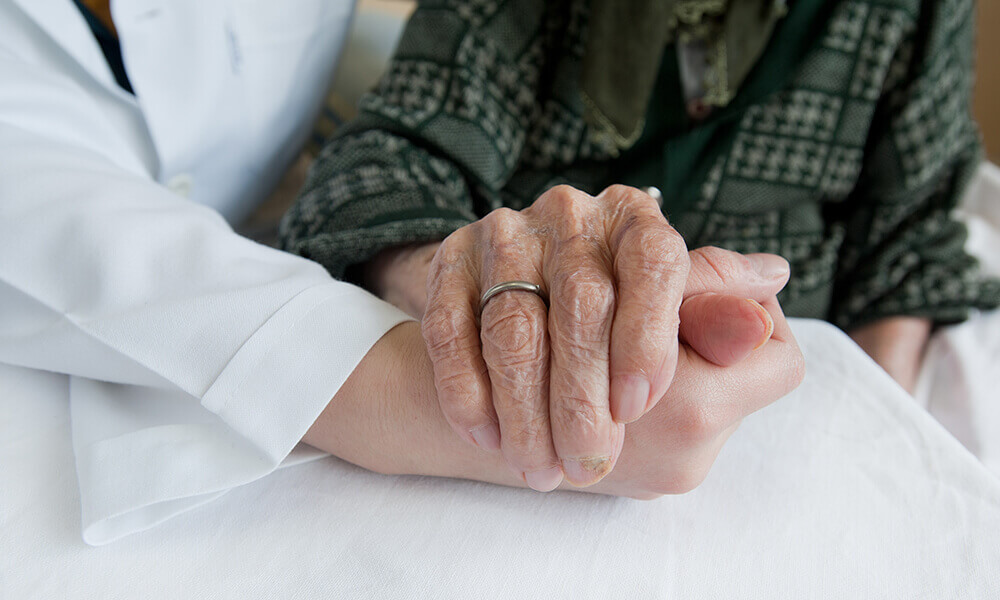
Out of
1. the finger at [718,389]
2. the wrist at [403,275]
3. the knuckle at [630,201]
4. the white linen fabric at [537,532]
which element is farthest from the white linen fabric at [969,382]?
the wrist at [403,275]

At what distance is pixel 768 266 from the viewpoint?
48cm

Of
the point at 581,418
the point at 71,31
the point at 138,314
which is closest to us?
the point at 581,418

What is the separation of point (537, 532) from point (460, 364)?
0.46 ft

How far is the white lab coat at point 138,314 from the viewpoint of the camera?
1.46 feet

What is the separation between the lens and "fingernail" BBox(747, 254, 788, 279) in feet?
1.57

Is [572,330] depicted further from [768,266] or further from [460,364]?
[768,266]

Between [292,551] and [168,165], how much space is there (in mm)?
470

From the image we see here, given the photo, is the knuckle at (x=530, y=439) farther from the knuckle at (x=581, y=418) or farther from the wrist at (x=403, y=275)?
the wrist at (x=403, y=275)

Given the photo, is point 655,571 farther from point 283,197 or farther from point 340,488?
point 283,197

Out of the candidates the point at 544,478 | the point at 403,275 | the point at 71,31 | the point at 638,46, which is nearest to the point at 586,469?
the point at 544,478

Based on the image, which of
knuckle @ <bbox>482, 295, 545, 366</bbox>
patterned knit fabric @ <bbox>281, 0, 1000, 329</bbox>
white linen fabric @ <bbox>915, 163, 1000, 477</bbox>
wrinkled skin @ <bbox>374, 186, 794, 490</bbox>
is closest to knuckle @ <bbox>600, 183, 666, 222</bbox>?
wrinkled skin @ <bbox>374, 186, 794, 490</bbox>

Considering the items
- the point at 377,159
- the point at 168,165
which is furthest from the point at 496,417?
the point at 168,165

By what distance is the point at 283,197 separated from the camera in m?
1.01

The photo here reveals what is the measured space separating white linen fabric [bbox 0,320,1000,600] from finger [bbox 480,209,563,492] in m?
0.08
